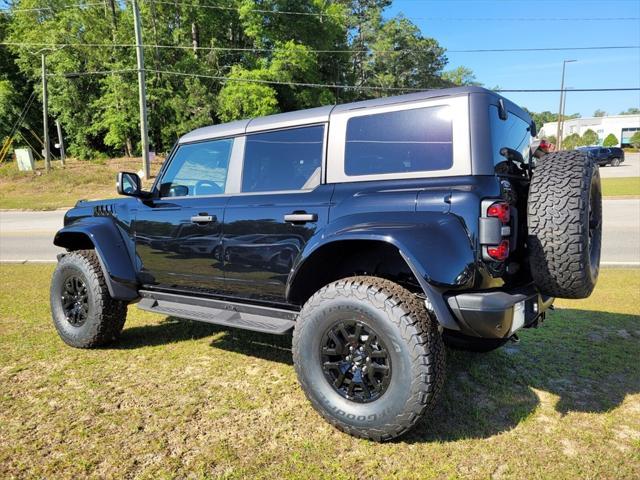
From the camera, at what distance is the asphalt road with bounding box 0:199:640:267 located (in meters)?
8.66

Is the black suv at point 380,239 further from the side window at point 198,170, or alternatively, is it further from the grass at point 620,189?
the grass at point 620,189

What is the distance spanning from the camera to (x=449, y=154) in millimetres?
2861

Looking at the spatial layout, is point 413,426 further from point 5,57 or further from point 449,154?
point 5,57

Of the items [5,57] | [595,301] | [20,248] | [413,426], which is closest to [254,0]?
[5,57]

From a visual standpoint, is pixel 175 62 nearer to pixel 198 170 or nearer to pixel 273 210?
pixel 198 170

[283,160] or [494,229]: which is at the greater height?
[283,160]

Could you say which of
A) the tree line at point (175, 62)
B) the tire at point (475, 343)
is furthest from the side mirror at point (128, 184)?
the tree line at point (175, 62)

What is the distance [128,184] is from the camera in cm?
422

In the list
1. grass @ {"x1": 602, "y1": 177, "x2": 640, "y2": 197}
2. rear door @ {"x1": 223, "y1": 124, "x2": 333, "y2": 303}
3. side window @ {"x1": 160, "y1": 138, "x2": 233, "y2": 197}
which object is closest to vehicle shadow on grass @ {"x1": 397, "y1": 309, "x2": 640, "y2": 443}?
rear door @ {"x1": 223, "y1": 124, "x2": 333, "y2": 303}

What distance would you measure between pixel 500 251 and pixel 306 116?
65.3 inches

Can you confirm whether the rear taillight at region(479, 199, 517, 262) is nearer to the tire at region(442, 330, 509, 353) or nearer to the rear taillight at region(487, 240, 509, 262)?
the rear taillight at region(487, 240, 509, 262)

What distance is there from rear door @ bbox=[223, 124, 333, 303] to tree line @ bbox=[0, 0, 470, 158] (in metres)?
28.2

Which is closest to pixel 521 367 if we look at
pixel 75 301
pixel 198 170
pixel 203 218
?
pixel 203 218

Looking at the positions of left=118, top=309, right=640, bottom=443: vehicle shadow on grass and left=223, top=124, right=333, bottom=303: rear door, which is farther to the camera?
left=223, top=124, right=333, bottom=303: rear door
